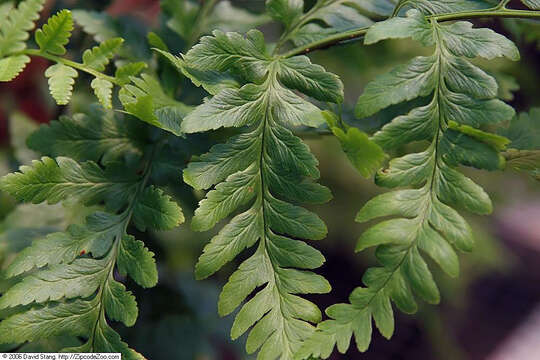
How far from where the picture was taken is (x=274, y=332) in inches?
30.9

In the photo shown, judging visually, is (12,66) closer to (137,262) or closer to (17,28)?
(17,28)

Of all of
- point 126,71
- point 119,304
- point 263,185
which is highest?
point 126,71

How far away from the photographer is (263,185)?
0.86 m

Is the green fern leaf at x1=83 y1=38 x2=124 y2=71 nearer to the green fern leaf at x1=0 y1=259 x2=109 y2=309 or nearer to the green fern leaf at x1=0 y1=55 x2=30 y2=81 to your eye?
the green fern leaf at x1=0 y1=55 x2=30 y2=81

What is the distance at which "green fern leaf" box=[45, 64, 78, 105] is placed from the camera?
2.75ft

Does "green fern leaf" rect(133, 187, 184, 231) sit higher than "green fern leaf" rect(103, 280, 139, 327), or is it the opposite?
"green fern leaf" rect(133, 187, 184, 231)

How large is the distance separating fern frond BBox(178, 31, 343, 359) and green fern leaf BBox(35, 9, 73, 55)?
0.23 m

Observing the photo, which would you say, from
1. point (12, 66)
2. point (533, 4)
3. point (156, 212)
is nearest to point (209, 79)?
point (156, 212)

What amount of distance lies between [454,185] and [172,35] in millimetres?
713

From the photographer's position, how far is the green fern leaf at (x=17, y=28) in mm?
942

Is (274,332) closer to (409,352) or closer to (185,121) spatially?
(185,121)

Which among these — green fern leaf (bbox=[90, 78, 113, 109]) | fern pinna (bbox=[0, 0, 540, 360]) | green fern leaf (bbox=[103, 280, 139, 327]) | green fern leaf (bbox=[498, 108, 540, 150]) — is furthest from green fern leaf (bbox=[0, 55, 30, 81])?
green fern leaf (bbox=[498, 108, 540, 150])

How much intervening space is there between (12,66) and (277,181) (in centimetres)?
48

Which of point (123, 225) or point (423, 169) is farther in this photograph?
point (123, 225)
